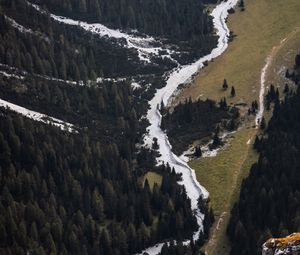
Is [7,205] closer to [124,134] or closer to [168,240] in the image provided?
[168,240]

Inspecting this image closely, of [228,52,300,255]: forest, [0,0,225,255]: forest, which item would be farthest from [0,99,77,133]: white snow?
[228,52,300,255]: forest

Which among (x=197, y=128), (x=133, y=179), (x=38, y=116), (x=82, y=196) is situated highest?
(x=38, y=116)

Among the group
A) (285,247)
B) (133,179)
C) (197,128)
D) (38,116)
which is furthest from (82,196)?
(285,247)

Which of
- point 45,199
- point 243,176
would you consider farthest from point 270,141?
point 45,199

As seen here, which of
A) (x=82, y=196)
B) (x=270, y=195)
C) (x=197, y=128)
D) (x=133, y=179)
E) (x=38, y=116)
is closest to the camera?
(x=270, y=195)

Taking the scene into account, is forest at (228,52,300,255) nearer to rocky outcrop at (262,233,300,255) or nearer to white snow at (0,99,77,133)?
white snow at (0,99,77,133)

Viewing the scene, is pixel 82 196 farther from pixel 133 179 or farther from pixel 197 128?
pixel 197 128

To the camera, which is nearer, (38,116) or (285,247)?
(285,247)
